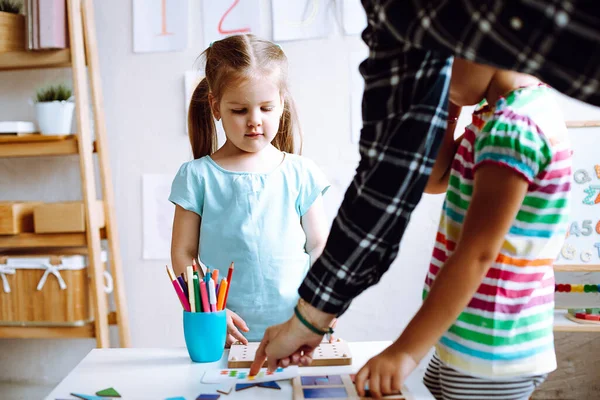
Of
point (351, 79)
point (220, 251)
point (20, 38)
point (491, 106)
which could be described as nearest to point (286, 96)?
point (220, 251)

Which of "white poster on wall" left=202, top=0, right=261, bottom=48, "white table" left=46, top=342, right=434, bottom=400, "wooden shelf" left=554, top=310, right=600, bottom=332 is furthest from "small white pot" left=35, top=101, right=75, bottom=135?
"wooden shelf" left=554, top=310, right=600, bottom=332

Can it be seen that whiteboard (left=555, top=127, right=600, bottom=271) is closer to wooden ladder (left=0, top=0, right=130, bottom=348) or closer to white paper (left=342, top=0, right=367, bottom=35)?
white paper (left=342, top=0, right=367, bottom=35)

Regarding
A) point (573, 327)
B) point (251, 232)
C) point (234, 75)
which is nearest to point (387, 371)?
point (251, 232)

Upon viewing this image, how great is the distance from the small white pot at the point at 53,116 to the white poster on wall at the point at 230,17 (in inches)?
20.2

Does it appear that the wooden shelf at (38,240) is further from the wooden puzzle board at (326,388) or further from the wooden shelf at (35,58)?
the wooden puzzle board at (326,388)

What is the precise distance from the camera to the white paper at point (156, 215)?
2.10m

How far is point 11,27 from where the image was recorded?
6.31 feet

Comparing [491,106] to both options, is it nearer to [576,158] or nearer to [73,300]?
[576,158]

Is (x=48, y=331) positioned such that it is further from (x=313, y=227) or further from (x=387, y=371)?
(x=387, y=371)

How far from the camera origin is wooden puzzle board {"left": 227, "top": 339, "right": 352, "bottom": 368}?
2.71 feet

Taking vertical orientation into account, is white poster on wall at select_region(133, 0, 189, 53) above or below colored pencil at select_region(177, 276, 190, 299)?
above

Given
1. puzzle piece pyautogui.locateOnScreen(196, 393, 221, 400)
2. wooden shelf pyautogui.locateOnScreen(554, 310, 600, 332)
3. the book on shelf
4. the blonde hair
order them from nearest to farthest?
puzzle piece pyautogui.locateOnScreen(196, 393, 221, 400) → the blonde hair → wooden shelf pyautogui.locateOnScreen(554, 310, 600, 332) → the book on shelf

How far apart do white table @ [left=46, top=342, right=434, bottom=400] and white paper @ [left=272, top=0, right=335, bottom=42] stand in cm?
132

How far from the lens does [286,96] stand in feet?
4.27
